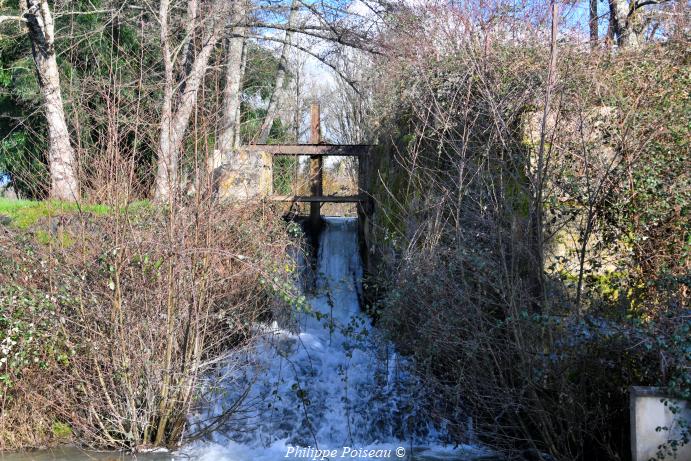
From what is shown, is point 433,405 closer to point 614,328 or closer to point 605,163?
point 614,328

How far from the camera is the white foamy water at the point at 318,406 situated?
8.49 meters

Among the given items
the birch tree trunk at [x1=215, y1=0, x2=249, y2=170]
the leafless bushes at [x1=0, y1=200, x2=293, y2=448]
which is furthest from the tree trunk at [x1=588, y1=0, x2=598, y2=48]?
the leafless bushes at [x1=0, y1=200, x2=293, y2=448]

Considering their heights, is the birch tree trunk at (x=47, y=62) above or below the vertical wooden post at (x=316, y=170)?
above

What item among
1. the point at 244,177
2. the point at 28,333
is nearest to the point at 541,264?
the point at 244,177

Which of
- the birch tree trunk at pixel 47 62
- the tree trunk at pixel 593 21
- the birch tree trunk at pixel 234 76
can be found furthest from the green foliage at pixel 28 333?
the tree trunk at pixel 593 21

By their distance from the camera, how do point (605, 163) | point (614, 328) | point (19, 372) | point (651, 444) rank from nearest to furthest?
point (651, 444), point (614, 328), point (605, 163), point (19, 372)

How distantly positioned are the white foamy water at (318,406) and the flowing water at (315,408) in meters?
0.01

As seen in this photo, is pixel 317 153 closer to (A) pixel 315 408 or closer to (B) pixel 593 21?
(B) pixel 593 21

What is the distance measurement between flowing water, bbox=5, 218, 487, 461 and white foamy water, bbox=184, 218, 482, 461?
1 centimetres

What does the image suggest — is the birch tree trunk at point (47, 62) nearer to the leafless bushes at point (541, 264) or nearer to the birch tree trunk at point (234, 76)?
the birch tree trunk at point (234, 76)

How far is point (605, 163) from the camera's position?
24.9 ft

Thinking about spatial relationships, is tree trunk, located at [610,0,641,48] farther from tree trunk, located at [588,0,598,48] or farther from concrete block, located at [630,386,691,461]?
concrete block, located at [630,386,691,461]

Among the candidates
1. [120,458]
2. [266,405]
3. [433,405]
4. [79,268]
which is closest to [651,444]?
[433,405]

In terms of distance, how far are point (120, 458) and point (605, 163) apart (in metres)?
5.96
